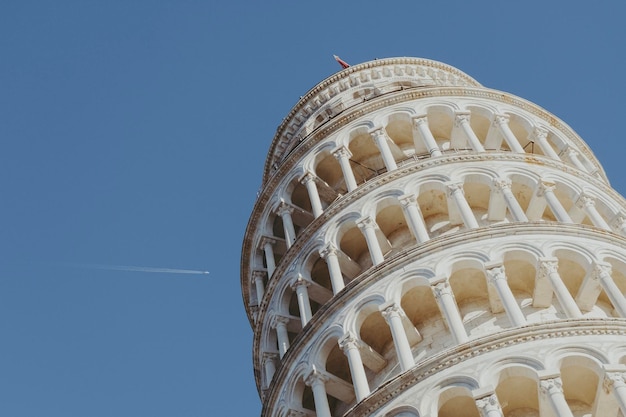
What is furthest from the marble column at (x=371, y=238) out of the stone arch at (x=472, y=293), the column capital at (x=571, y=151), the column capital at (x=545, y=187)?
the column capital at (x=571, y=151)

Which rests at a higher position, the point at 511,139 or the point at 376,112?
the point at 376,112

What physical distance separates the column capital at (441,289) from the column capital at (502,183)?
15.2 ft

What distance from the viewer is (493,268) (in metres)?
21.8

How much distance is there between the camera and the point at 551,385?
59.3 ft

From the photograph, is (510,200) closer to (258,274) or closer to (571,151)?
(571,151)

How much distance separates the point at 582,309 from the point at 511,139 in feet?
24.3

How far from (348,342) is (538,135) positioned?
11.1 metres

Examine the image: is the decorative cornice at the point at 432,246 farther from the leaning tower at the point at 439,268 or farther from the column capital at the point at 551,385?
the column capital at the point at 551,385

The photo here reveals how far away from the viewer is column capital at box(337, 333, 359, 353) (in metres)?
21.8

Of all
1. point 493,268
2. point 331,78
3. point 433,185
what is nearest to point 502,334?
point 493,268

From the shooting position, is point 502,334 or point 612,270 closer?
point 502,334

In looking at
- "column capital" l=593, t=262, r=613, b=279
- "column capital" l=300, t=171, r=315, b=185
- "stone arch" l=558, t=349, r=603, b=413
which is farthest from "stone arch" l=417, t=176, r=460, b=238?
"stone arch" l=558, t=349, r=603, b=413

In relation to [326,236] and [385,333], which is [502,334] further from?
[326,236]

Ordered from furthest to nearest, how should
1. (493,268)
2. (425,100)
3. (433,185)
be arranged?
(425,100), (433,185), (493,268)
